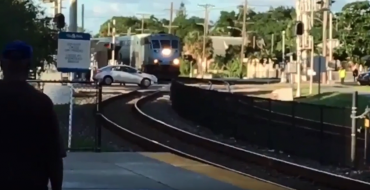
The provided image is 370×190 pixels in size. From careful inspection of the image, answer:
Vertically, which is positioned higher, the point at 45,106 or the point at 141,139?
the point at 45,106

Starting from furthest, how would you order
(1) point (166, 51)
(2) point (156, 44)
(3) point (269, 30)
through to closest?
(3) point (269, 30), (2) point (156, 44), (1) point (166, 51)

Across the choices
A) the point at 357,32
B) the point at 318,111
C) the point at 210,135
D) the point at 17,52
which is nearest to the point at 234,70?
the point at 357,32

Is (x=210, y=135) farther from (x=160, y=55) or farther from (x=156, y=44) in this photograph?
(x=156, y=44)

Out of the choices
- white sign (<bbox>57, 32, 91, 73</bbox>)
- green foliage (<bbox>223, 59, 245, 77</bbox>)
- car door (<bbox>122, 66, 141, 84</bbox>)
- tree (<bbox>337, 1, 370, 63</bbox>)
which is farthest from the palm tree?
white sign (<bbox>57, 32, 91, 73</bbox>)

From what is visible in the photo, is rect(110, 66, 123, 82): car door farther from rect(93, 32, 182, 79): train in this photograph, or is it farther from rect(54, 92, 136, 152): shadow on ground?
rect(54, 92, 136, 152): shadow on ground

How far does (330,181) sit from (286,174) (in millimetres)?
1921

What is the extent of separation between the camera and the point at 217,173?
16031mm

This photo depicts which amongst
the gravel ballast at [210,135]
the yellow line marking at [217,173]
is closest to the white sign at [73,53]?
the yellow line marking at [217,173]

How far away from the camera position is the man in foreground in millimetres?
5621

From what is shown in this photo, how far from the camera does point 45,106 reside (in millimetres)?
5715

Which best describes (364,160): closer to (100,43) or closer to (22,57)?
(22,57)

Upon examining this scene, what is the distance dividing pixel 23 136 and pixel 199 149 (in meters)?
17.3

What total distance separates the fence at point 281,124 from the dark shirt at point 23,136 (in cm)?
1438

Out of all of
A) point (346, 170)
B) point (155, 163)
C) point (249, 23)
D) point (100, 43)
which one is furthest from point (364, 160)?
point (249, 23)
